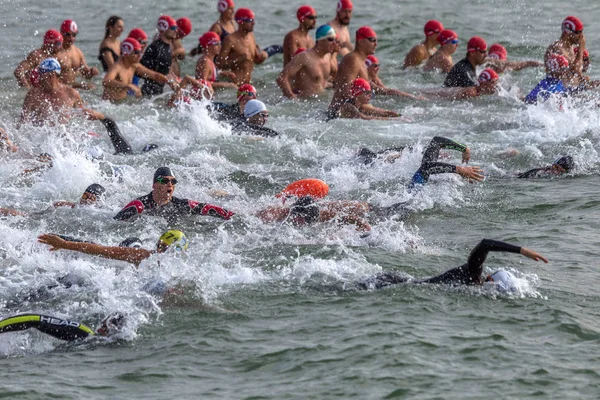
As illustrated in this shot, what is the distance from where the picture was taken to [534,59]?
19.0 m

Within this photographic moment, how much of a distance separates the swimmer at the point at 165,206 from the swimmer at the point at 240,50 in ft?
22.9

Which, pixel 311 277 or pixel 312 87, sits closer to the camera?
pixel 311 277

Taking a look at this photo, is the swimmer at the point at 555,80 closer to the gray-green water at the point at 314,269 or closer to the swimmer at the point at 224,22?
the gray-green water at the point at 314,269

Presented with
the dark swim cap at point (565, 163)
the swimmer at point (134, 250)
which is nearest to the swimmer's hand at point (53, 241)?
the swimmer at point (134, 250)

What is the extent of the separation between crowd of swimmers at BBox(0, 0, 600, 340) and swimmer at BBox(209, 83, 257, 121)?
0.8 inches

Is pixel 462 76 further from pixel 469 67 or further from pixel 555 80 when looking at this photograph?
pixel 555 80

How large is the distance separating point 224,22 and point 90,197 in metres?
8.18

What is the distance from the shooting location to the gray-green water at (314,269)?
688 cm

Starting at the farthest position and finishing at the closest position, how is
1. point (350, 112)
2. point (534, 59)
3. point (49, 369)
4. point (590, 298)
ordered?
point (534, 59) < point (350, 112) < point (590, 298) < point (49, 369)

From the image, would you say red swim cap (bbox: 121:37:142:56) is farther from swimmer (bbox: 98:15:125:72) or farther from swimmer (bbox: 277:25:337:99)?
swimmer (bbox: 277:25:337:99)

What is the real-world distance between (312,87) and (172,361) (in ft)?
29.7

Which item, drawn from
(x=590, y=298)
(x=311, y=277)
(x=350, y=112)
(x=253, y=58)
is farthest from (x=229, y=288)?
(x=253, y=58)

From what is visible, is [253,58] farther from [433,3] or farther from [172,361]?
[172,361]

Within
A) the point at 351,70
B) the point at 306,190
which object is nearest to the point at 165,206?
the point at 306,190
